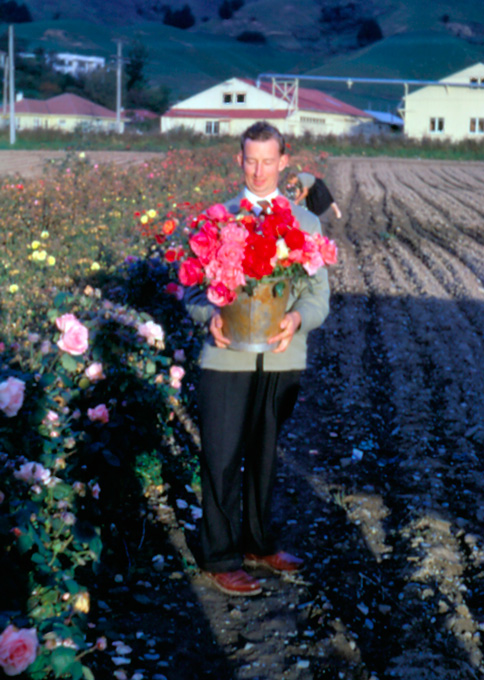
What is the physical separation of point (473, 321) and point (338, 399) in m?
2.88

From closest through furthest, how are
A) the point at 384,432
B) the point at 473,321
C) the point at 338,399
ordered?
the point at 384,432 < the point at 338,399 < the point at 473,321

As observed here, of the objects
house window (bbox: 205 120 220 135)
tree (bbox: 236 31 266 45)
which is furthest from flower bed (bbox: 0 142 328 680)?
tree (bbox: 236 31 266 45)

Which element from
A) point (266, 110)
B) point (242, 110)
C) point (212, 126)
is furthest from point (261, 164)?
point (212, 126)

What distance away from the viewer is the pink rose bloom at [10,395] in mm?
2527

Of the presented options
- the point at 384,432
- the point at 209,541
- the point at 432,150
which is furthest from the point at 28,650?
the point at 432,150

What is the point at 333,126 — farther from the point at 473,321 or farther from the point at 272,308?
the point at 272,308

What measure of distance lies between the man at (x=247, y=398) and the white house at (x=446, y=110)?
59185 mm

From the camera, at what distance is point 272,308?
316cm

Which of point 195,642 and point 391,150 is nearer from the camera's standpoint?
point 195,642

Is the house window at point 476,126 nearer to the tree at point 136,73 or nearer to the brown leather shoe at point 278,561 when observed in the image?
the tree at point 136,73

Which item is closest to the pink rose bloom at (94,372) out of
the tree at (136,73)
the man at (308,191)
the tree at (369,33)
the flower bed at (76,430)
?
the flower bed at (76,430)

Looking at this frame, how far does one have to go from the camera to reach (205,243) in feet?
10.0

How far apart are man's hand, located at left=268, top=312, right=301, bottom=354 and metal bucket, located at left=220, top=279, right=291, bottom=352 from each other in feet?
0.05

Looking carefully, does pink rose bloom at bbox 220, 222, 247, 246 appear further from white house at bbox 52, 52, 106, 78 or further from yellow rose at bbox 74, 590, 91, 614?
white house at bbox 52, 52, 106, 78
